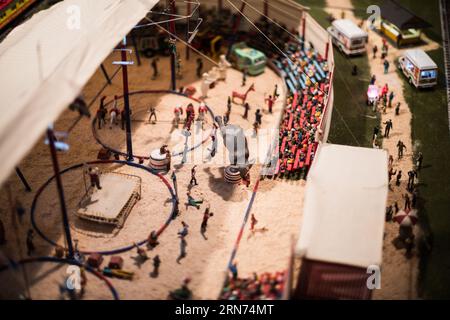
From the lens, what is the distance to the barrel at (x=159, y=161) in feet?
125

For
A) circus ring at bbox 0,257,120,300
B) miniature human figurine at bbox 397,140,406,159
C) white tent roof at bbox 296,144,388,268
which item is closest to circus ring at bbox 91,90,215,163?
circus ring at bbox 0,257,120,300

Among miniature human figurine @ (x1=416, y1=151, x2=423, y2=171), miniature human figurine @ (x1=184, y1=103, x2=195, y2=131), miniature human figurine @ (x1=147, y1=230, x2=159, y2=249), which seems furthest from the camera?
miniature human figurine @ (x1=184, y1=103, x2=195, y2=131)

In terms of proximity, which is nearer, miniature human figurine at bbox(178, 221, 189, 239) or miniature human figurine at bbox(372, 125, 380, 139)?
miniature human figurine at bbox(178, 221, 189, 239)

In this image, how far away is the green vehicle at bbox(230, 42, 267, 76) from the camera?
158ft

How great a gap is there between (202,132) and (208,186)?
18.7 ft

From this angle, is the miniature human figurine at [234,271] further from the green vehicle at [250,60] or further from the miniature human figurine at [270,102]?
the green vehicle at [250,60]

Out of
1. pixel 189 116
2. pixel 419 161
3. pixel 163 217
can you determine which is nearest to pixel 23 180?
pixel 163 217

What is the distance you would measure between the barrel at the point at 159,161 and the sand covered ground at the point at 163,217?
682 millimetres

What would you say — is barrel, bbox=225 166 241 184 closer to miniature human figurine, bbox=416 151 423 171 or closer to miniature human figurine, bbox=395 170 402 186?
miniature human figurine, bbox=395 170 402 186

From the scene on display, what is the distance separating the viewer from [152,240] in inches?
1277

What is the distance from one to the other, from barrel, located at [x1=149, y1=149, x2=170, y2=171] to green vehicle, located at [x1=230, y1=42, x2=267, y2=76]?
43.7 ft

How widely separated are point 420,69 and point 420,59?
1.22 metres

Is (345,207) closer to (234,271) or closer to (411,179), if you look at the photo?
(234,271)

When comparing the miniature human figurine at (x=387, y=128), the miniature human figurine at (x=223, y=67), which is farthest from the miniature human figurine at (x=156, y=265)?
the miniature human figurine at (x=223, y=67)
